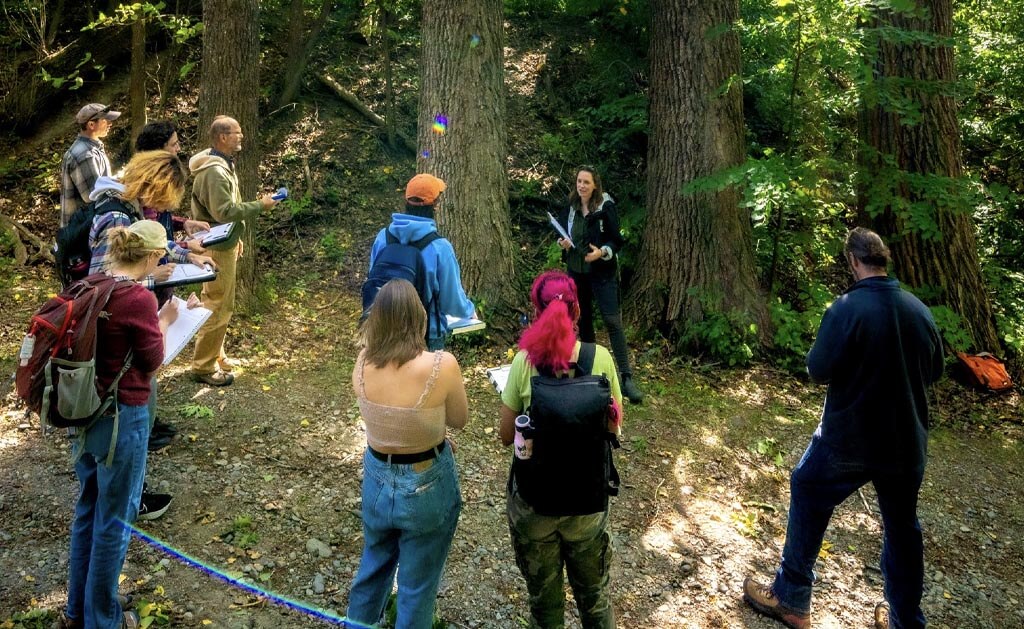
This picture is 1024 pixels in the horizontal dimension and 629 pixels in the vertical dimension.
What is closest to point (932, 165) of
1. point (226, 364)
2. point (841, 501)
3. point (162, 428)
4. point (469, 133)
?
point (469, 133)

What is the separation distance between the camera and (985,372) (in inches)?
282

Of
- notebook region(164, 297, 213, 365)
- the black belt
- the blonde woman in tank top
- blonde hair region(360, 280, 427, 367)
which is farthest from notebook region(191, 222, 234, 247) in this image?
the black belt

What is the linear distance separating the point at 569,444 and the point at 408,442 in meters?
0.66

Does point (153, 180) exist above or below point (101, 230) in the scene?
above

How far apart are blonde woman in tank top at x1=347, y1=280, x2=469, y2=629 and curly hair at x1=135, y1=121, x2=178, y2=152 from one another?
2612mm

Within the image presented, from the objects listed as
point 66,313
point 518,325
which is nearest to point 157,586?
point 66,313

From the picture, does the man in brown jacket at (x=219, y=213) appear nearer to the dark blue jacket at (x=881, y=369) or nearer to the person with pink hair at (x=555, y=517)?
the person with pink hair at (x=555, y=517)

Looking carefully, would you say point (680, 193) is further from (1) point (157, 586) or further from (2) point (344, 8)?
(2) point (344, 8)

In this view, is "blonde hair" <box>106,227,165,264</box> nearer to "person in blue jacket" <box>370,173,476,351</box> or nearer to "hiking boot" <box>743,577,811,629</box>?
"person in blue jacket" <box>370,173,476,351</box>

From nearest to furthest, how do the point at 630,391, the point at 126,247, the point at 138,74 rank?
the point at 126,247
the point at 630,391
the point at 138,74

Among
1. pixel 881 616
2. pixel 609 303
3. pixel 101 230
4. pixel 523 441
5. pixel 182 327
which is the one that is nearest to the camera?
pixel 523 441

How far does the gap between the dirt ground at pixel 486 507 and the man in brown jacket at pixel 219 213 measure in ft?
0.86

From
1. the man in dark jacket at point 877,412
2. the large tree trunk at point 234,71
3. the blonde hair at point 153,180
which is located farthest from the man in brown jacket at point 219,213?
the man in dark jacket at point 877,412

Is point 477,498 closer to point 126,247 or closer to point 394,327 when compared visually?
point 394,327
